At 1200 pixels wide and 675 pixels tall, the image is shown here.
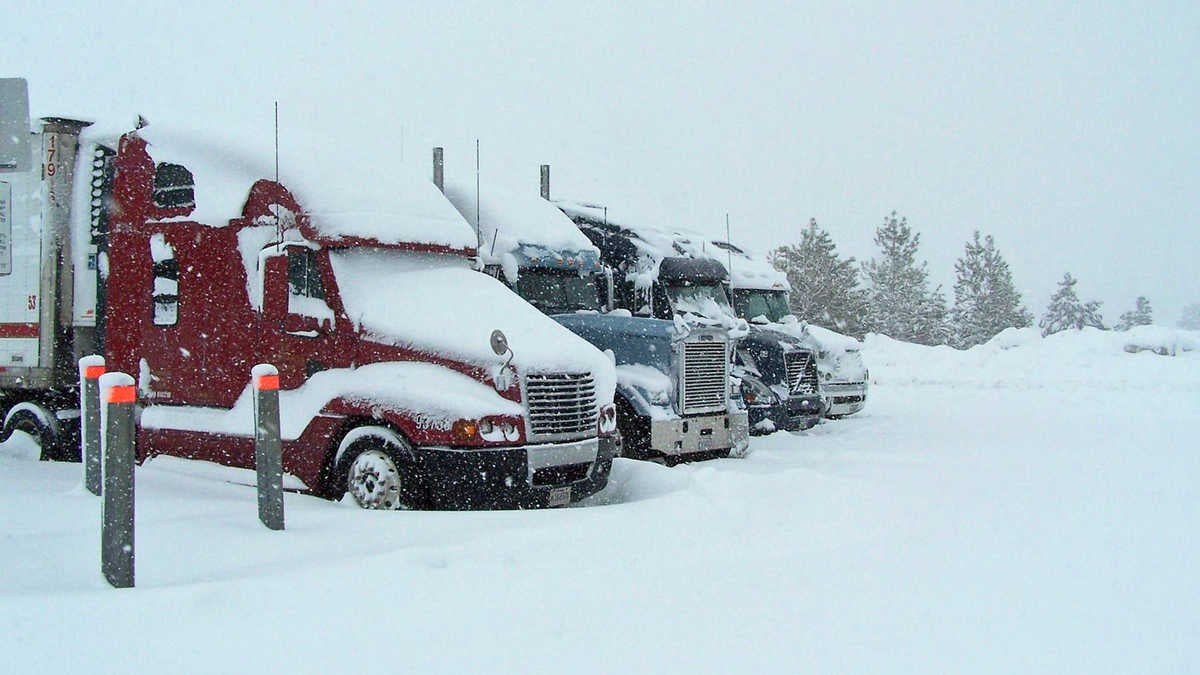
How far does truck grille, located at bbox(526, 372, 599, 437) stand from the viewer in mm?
7129

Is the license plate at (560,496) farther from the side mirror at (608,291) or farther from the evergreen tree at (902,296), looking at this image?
the evergreen tree at (902,296)

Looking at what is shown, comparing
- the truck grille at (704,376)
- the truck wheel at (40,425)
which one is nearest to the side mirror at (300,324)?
the truck wheel at (40,425)

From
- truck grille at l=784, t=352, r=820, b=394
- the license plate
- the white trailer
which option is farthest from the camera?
truck grille at l=784, t=352, r=820, b=394

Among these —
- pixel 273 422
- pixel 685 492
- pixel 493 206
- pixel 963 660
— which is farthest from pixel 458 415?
pixel 493 206

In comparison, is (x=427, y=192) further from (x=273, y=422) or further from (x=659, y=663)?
(x=659, y=663)

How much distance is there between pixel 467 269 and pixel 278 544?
3746 mm

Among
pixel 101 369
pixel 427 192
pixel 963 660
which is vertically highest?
pixel 427 192

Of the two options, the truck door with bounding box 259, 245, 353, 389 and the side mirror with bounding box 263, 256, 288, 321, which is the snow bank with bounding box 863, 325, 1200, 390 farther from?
the side mirror with bounding box 263, 256, 288, 321

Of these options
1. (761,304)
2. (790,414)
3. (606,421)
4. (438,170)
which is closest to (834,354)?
(761,304)

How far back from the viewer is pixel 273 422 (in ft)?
19.1

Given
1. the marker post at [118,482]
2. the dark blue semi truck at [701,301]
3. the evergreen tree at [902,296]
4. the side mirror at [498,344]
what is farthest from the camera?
the evergreen tree at [902,296]

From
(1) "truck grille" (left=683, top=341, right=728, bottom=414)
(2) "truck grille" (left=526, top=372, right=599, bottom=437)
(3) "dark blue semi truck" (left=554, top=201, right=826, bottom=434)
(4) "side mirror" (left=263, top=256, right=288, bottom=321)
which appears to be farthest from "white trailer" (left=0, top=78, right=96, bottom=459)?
(3) "dark blue semi truck" (left=554, top=201, right=826, bottom=434)

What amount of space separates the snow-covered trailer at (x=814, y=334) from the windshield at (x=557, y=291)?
16.6 feet

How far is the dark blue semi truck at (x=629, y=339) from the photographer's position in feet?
33.8
